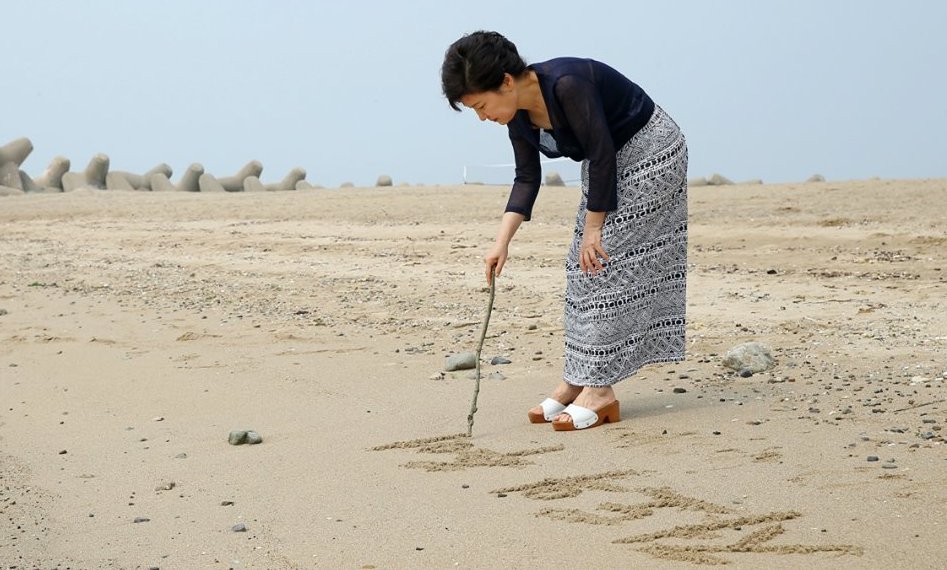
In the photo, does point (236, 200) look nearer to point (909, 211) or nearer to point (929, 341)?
point (909, 211)

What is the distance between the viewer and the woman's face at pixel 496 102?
405cm

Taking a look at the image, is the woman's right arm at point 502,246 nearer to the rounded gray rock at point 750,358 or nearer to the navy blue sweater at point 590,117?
the navy blue sweater at point 590,117

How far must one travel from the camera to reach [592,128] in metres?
4.09

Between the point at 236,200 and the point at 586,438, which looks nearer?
the point at 586,438

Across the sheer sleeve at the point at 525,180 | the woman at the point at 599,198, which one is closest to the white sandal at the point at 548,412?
the woman at the point at 599,198

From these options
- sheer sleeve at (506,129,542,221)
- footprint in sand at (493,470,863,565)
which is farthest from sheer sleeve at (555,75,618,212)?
footprint in sand at (493,470,863,565)

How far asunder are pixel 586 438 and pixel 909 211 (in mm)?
6989

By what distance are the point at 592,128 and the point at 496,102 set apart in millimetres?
337

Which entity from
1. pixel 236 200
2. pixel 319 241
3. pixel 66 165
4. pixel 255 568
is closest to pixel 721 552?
pixel 255 568

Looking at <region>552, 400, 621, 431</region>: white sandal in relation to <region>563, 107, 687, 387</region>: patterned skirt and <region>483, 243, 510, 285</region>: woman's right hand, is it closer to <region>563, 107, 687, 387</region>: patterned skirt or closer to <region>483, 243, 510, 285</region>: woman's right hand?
<region>563, 107, 687, 387</region>: patterned skirt

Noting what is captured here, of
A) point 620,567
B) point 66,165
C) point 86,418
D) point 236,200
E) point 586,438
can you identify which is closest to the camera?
point 620,567

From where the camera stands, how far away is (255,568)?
10.5 ft

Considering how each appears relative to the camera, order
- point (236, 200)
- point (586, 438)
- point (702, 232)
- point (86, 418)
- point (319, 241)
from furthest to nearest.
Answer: point (236, 200) → point (319, 241) → point (702, 232) → point (86, 418) → point (586, 438)

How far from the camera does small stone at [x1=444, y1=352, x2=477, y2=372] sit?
5730 mm
